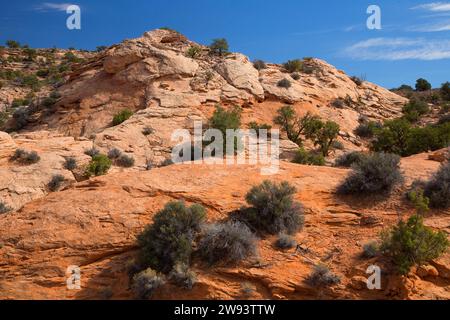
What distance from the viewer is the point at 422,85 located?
3938 cm

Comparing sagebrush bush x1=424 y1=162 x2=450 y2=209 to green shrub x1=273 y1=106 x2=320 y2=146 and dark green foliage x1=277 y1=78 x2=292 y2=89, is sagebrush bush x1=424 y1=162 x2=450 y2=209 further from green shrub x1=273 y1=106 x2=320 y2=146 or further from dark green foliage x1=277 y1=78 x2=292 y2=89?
dark green foliage x1=277 y1=78 x2=292 y2=89

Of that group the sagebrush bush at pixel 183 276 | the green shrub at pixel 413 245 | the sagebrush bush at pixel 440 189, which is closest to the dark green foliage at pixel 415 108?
the sagebrush bush at pixel 440 189

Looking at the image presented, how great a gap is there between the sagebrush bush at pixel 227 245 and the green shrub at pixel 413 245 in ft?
6.74

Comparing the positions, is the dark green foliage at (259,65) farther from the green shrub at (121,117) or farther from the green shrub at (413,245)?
the green shrub at (413,245)

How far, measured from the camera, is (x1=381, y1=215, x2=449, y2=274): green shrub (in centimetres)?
599

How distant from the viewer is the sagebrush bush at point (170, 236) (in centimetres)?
663

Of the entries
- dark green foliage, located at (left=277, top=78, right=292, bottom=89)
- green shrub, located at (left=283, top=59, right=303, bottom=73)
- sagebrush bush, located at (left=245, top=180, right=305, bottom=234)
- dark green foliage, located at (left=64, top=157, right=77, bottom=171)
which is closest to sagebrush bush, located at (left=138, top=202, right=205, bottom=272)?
sagebrush bush, located at (left=245, top=180, right=305, bottom=234)

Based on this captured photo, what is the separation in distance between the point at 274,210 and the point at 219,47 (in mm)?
20385

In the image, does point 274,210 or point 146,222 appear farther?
point 146,222

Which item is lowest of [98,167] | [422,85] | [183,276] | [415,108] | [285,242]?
[183,276]

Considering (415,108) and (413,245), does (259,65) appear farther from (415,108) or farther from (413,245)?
(413,245)

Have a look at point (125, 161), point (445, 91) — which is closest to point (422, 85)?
point (445, 91)

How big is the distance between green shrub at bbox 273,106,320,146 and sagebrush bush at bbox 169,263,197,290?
563 inches
